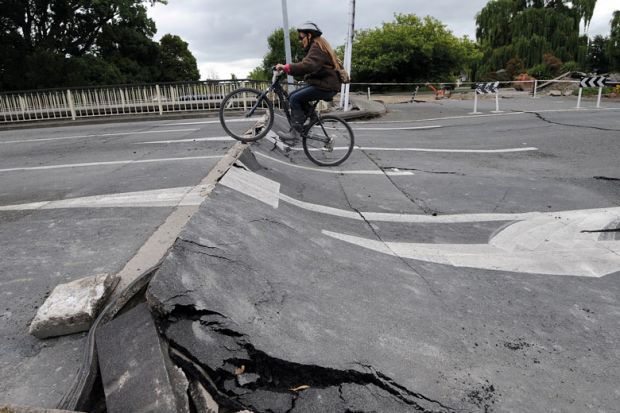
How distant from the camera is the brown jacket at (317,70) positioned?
627 cm

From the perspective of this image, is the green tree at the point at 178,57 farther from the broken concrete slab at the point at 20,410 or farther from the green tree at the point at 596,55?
the broken concrete slab at the point at 20,410

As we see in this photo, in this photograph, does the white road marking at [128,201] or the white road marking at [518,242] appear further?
the white road marking at [128,201]

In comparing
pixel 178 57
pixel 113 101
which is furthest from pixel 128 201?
pixel 178 57

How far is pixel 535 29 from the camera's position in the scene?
4338 centimetres

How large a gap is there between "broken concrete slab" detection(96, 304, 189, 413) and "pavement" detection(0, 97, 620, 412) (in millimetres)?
85

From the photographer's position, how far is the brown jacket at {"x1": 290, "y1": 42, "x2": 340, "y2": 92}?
20.6 ft

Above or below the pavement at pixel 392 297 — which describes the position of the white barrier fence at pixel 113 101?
above

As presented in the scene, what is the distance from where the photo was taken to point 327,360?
221 cm

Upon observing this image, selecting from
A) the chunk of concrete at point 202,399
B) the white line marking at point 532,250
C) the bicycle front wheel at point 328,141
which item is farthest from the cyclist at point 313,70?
the chunk of concrete at point 202,399

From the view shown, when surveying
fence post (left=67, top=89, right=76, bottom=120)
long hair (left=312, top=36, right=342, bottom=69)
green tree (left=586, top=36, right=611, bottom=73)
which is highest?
green tree (left=586, top=36, right=611, bottom=73)

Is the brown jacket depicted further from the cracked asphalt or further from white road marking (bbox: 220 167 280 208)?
white road marking (bbox: 220 167 280 208)

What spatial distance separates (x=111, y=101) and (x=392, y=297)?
20267 mm

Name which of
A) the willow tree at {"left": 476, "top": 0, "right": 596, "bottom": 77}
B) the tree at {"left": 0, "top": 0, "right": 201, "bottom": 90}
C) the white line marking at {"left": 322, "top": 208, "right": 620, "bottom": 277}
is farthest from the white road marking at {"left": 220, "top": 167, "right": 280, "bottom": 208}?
the willow tree at {"left": 476, "top": 0, "right": 596, "bottom": 77}

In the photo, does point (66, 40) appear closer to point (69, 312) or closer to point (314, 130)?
point (314, 130)
